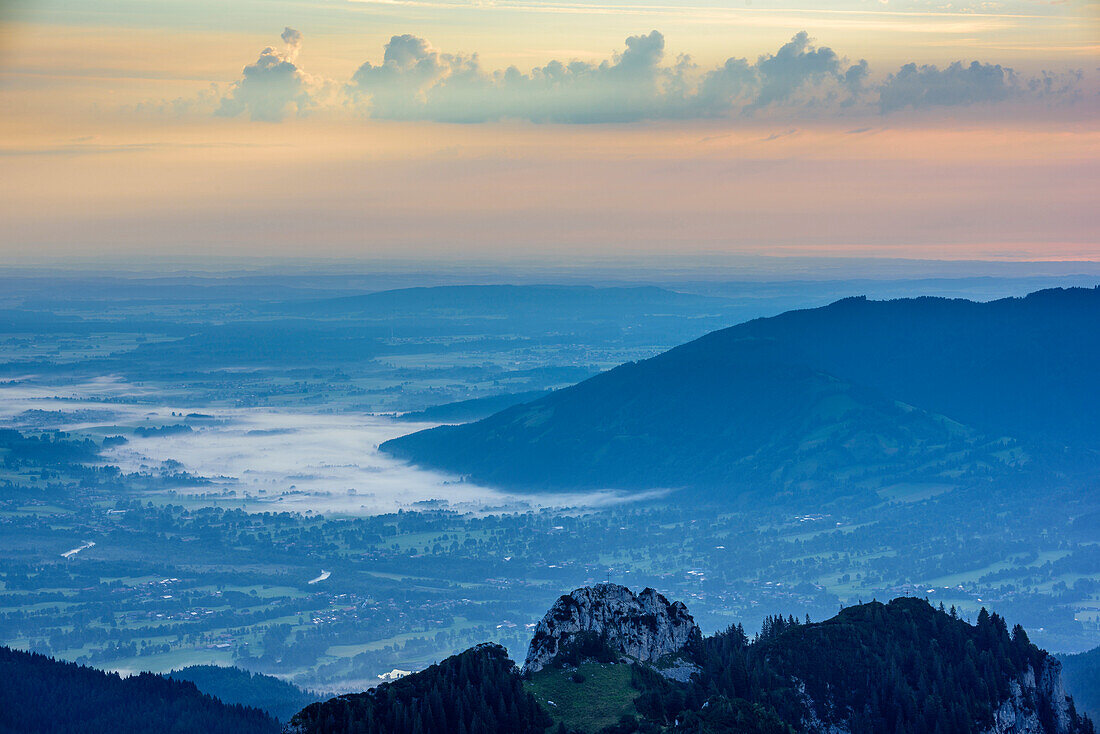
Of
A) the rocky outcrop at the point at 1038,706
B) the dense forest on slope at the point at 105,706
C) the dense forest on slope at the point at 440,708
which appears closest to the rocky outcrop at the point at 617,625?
the dense forest on slope at the point at 440,708

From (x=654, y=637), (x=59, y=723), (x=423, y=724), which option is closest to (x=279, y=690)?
(x=59, y=723)

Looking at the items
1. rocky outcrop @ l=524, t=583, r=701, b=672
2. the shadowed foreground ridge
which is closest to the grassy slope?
the shadowed foreground ridge

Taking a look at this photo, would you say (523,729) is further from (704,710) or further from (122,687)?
(122,687)

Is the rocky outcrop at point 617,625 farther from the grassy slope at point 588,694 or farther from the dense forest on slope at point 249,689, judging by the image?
the dense forest on slope at point 249,689

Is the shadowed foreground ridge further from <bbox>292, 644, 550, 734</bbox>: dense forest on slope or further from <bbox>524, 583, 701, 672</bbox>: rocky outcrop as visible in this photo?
<bbox>524, 583, 701, 672</bbox>: rocky outcrop

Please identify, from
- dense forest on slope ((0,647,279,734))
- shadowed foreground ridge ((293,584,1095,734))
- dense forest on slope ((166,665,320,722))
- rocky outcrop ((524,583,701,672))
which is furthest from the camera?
dense forest on slope ((166,665,320,722))

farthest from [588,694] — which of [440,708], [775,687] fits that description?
[775,687]

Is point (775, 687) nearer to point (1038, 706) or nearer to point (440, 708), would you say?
point (1038, 706)
